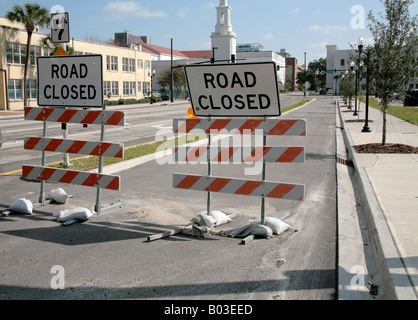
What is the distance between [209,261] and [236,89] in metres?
2.47

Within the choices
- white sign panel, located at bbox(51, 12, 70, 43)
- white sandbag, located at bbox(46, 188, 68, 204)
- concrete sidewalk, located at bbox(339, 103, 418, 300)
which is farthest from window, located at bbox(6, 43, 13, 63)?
white sandbag, located at bbox(46, 188, 68, 204)

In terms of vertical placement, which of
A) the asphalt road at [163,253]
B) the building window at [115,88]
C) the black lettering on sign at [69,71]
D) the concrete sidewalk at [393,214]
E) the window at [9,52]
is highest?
the window at [9,52]

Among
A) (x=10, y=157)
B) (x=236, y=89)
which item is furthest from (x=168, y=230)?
(x=10, y=157)

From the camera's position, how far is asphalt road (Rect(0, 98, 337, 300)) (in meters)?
4.22

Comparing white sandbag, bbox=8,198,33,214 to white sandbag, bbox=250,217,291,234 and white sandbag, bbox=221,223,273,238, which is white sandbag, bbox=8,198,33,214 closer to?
white sandbag, bbox=221,223,273,238

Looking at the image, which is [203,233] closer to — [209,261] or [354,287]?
[209,261]

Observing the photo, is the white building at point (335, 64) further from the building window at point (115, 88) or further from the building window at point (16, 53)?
the building window at point (16, 53)

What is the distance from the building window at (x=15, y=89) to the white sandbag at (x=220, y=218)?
40.3 meters

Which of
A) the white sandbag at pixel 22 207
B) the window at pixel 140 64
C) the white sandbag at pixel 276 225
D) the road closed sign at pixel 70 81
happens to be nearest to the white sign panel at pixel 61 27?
the road closed sign at pixel 70 81

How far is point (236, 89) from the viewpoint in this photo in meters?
6.17

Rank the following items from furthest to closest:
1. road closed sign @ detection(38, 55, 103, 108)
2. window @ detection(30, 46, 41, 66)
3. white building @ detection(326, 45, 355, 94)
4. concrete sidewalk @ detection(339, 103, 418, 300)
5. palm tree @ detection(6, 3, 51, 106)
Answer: white building @ detection(326, 45, 355, 94), window @ detection(30, 46, 41, 66), palm tree @ detection(6, 3, 51, 106), road closed sign @ detection(38, 55, 103, 108), concrete sidewalk @ detection(339, 103, 418, 300)

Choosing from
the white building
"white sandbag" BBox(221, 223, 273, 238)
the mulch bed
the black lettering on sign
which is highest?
the white building

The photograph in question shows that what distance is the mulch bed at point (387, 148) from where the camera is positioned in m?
13.2

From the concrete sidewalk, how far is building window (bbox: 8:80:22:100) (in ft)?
124
